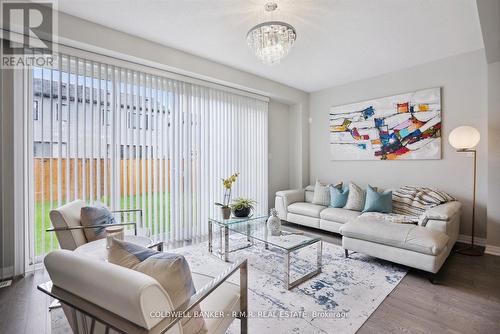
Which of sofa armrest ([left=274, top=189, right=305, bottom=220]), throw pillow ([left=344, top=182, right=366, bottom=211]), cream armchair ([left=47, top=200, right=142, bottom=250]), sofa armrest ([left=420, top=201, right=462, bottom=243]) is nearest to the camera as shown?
cream armchair ([left=47, top=200, right=142, bottom=250])

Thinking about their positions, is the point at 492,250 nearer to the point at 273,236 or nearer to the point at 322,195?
the point at 322,195

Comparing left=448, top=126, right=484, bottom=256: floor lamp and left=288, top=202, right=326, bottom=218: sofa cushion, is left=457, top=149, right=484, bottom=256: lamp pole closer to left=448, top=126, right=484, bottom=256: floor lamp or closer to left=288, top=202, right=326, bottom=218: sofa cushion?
left=448, top=126, right=484, bottom=256: floor lamp

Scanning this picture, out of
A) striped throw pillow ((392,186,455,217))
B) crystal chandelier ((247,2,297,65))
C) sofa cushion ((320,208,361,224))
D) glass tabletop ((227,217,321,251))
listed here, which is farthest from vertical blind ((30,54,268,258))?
striped throw pillow ((392,186,455,217))

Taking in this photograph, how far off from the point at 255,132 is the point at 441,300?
3.58 meters

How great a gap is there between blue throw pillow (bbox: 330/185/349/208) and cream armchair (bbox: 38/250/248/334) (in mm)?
3291

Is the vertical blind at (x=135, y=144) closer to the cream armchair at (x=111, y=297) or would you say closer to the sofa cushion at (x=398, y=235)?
the cream armchair at (x=111, y=297)

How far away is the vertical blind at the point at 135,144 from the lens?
264cm

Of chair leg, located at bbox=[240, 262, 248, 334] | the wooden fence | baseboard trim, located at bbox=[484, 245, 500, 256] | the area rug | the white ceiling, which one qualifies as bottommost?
the area rug

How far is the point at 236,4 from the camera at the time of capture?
2.32 metres

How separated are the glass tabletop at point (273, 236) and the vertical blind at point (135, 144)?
1088 millimetres

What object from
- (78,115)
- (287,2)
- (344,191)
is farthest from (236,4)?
(344,191)

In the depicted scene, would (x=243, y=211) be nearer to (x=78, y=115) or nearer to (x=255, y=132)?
(x=255, y=132)

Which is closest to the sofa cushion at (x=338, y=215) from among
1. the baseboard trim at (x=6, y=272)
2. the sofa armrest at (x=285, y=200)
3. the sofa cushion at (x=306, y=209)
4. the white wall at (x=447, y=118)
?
the sofa cushion at (x=306, y=209)

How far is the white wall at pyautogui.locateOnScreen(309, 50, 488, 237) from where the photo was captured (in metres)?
3.32
